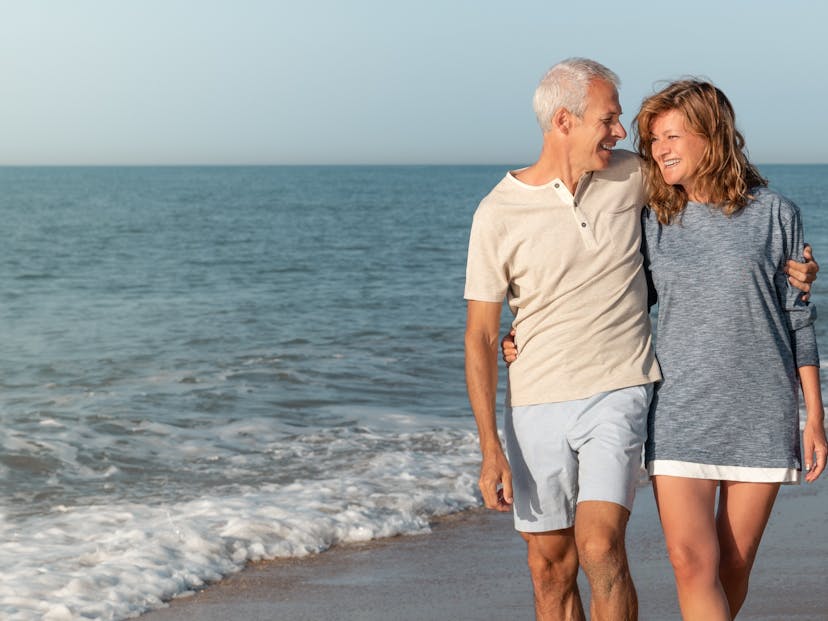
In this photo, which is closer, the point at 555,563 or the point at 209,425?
the point at 555,563

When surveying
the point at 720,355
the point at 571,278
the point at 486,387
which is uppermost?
the point at 571,278

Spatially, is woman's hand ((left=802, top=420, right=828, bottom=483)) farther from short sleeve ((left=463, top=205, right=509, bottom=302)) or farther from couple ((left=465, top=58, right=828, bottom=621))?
short sleeve ((left=463, top=205, right=509, bottom=302))

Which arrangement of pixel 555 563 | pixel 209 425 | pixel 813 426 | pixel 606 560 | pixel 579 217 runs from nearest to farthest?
pixel 606 560 < pixel 813 426 < pixel 579 217 < pixel 555 563 < pixel 209 425

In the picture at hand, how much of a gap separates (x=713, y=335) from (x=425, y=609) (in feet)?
6.58

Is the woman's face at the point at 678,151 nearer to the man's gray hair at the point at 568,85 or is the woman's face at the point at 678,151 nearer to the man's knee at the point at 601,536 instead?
the man's gray hair at the point at 568,85

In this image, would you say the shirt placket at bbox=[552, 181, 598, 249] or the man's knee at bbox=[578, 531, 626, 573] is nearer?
the man's knee at bbox=[578, 531, 626, 573]

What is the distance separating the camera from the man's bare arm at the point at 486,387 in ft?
10.7

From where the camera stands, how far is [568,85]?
3.28 meters

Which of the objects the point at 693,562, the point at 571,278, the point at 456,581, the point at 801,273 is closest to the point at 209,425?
the point at 456,581

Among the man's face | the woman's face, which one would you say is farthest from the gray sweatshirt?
the man's face

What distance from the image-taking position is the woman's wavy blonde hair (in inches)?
124

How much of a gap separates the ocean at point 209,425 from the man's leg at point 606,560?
230 centimetres

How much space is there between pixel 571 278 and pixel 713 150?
0.54 meters

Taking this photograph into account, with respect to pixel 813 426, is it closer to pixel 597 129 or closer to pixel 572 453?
pixel 572 453
